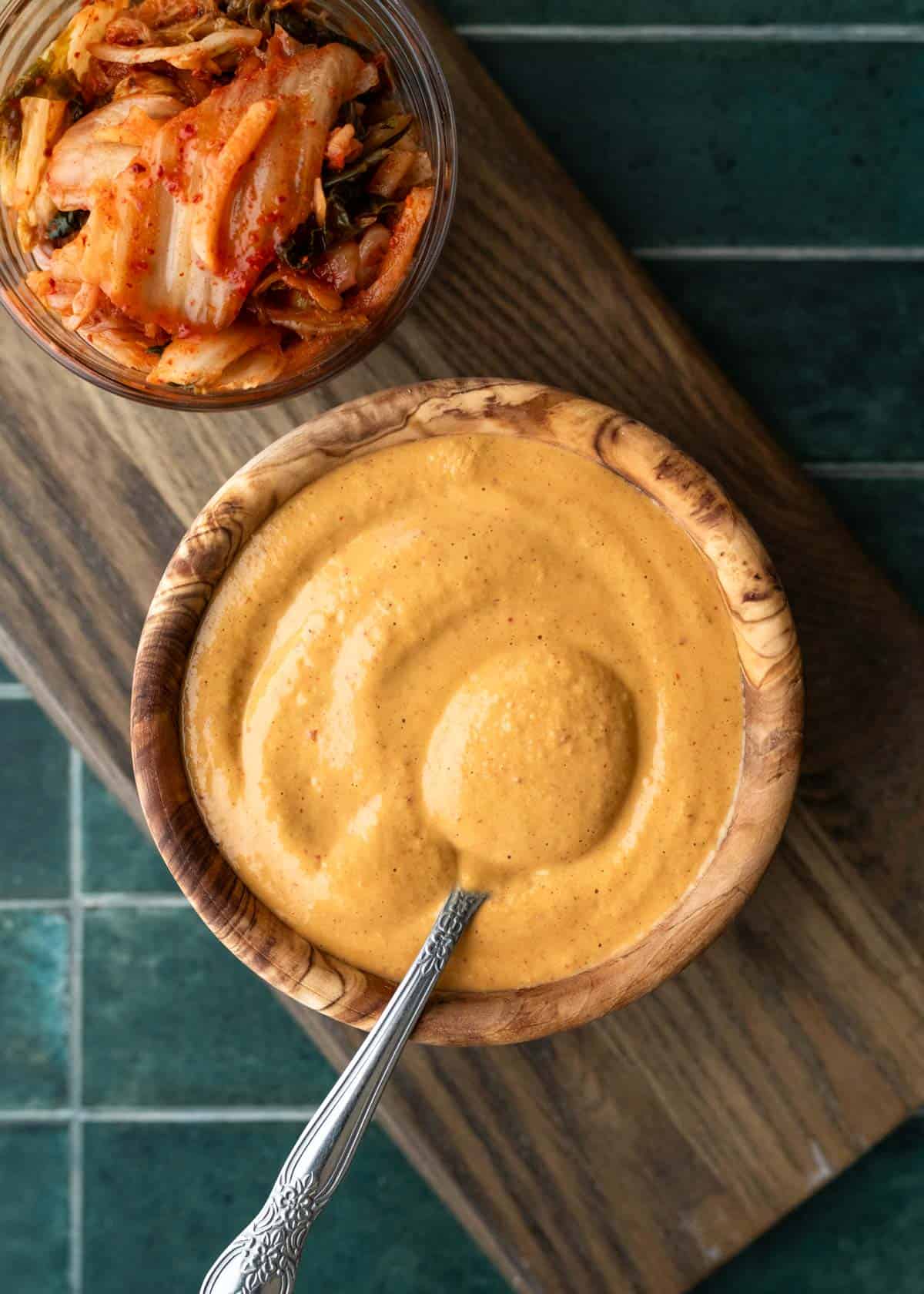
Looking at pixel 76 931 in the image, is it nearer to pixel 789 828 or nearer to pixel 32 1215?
pixel 32 1215

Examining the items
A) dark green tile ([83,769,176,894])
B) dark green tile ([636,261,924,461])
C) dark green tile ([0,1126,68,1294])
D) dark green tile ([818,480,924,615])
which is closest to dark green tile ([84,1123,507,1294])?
dark green tile ([0,1126,68,1294])

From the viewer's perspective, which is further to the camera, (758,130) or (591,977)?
(758,130)

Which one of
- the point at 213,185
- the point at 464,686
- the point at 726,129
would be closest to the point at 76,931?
the point at 464,686

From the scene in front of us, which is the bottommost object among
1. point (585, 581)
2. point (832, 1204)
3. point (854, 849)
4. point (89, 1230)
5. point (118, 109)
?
point (832, 1204)

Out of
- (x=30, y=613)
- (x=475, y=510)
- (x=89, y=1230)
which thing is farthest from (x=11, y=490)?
(x=89, y=1230)

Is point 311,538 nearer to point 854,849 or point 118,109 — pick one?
point 118,109

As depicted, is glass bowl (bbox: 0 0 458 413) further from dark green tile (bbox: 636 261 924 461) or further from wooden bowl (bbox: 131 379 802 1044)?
dark green tile (bbox: 636 261 924 461)

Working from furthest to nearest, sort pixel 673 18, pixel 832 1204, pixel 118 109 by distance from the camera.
Answer: pixel 832 1204 < pixel 673 18 < pixel 118 109

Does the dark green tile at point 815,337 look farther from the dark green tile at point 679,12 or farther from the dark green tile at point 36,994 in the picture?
the dark green tile at point 36,994
